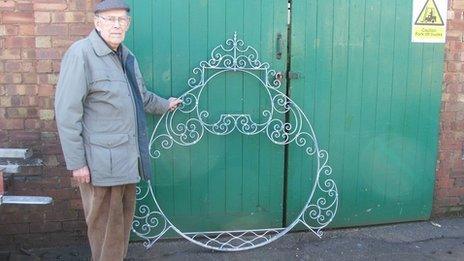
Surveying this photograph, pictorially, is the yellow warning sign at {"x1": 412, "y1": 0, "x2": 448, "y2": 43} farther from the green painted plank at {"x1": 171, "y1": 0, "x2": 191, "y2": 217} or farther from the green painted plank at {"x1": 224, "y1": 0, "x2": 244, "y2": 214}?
the green painted plank at {"x1": 171, "y1": 0, "x2": 191, "y2": 217}

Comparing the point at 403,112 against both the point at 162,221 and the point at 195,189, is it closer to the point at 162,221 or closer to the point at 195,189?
the point at 195,189

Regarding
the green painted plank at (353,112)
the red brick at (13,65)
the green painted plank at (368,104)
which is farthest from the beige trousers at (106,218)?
the green painted plank at (368,104)

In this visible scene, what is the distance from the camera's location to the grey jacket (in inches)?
122

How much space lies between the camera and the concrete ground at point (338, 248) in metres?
4.09

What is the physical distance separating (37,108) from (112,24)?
3.68 feet

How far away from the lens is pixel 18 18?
3.83m

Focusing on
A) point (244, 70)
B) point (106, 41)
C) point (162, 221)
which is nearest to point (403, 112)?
point (244, 70)

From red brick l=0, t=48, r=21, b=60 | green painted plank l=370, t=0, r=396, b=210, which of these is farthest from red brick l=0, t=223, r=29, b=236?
green painted plank l=370, t=0, r=396, b=210

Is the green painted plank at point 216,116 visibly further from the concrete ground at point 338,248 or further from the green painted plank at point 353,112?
the green painted plank at point 353,112

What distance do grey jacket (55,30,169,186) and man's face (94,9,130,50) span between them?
0.05 metres

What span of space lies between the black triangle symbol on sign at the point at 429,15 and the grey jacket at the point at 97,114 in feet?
8.26

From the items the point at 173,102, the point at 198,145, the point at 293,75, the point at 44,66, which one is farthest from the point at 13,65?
the point at 293,75

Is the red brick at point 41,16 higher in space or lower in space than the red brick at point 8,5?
lower

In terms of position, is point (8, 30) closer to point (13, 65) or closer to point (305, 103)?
point (13, 65)
